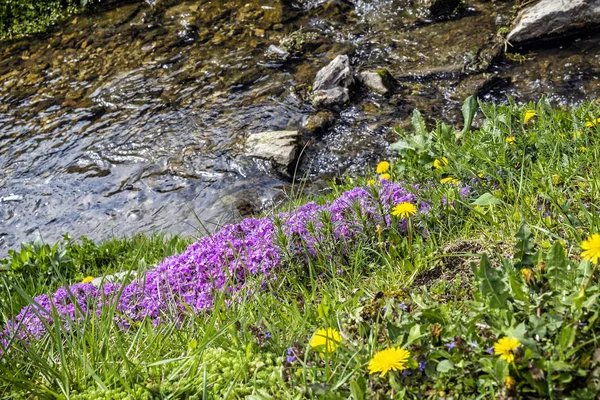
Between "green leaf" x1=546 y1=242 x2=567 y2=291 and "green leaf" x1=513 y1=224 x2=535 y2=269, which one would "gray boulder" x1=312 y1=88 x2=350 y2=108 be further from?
"green leaf" x1=546 y1=242 x2=567 y2=291

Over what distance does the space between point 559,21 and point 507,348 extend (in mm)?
7482

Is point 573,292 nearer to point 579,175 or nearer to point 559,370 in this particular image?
point 559,370

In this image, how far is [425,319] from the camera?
7.18 feet

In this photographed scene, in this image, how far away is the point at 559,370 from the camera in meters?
Result: 1.78

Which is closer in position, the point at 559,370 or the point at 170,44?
the point at 559,370

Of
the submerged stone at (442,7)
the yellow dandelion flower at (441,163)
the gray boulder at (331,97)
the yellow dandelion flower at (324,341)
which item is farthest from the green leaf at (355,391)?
the submerged stone at (442,7)

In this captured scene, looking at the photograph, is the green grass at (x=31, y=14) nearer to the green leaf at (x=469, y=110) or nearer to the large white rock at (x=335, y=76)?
the large white rock at (x=335, y=76)

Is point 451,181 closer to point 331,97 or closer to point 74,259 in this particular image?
point 74,259

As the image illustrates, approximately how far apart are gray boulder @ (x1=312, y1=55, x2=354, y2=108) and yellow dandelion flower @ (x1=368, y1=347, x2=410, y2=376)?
607cm

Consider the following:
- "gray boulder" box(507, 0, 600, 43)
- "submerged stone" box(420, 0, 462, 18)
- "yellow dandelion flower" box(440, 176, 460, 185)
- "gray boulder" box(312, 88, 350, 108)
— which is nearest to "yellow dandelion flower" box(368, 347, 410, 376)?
"yellow dandelion flower" box(440, 176, 460, 185)

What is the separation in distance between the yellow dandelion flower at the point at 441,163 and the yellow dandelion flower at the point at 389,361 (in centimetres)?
225

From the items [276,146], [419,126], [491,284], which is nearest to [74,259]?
[276,146]

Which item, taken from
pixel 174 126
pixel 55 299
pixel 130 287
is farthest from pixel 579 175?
pixel 174 126

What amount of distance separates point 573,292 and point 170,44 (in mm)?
9090
